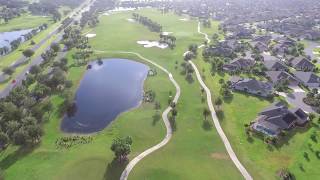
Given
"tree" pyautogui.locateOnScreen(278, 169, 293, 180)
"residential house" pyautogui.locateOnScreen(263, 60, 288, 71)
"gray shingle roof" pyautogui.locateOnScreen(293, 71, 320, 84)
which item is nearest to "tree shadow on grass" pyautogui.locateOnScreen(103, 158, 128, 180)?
"tree" pyautogui.locateOnScreen(278, 169, 293, 180)

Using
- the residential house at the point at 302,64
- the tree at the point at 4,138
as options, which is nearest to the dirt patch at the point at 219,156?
the tree at the point at 4,138

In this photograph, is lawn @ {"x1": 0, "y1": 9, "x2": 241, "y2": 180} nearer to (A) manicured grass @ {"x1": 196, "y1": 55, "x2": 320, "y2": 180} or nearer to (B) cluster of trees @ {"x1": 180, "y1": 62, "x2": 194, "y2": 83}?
(A) manicured grass @ {"x1": 196, "y1": 55, "x2": 320, "y2": 180}

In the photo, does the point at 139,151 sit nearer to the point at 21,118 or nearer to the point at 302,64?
the point at 21,118

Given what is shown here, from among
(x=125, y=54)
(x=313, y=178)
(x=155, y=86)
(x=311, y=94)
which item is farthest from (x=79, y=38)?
(x=313, y=178)

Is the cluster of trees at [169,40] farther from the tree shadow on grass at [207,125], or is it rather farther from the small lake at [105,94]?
the tree shadow on grass at [207,125]

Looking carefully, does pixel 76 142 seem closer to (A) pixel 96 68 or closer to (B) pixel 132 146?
(B) pixel 132 146

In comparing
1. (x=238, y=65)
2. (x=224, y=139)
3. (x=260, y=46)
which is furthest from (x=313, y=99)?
(x=260, y=46)
